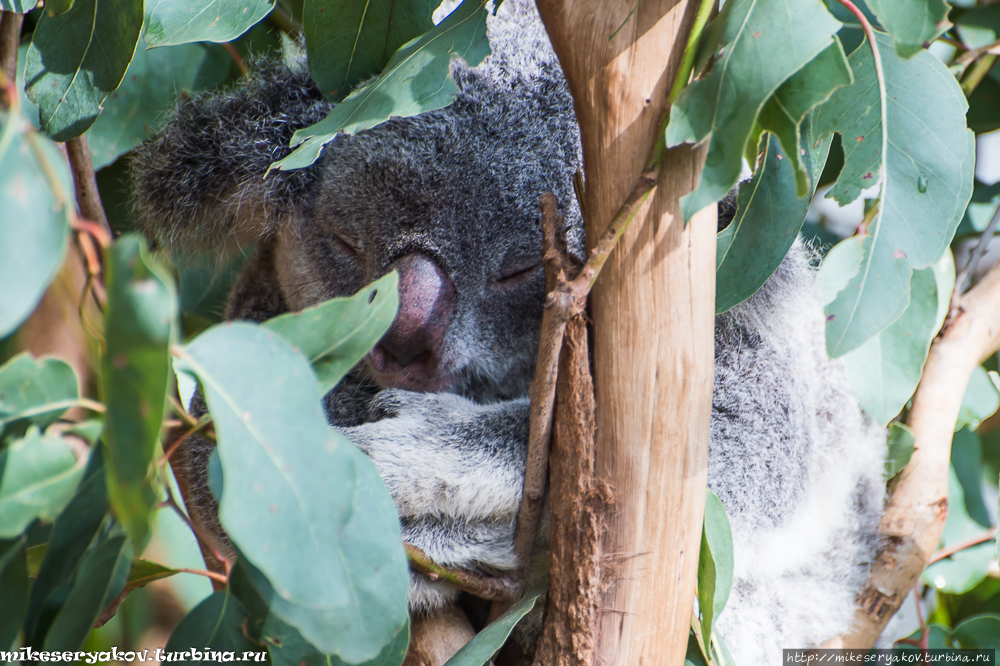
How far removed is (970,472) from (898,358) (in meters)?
1.46

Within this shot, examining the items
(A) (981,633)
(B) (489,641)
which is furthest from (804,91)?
(A) (981,633)

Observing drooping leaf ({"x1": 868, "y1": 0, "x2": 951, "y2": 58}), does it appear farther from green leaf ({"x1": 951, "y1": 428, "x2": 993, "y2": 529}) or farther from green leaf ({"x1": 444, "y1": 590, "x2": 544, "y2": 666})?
green leaf ({"x1": 951, "y1": 428, "x2": 993, "y2": 529})

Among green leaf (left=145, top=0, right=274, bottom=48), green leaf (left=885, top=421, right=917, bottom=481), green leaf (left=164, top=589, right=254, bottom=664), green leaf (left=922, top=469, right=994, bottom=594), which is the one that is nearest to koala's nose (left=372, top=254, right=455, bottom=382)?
green leaf (left=145, top=0, right=274, bottom=48)

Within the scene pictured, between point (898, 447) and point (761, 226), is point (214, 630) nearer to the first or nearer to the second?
point (761, 226)

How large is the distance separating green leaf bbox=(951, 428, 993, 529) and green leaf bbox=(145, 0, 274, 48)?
82.1 inches

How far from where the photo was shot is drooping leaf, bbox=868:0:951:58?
839 mm

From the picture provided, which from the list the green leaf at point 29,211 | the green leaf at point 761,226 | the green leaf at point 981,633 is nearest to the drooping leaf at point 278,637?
the green leaf at point 29,211

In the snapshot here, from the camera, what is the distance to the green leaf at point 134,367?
491 mm

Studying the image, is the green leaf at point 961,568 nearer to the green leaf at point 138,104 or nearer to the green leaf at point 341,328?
the green leaf at point 341,328

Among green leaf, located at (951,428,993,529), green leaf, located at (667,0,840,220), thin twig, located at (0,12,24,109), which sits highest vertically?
thin twig, located at (0,12,24,109)

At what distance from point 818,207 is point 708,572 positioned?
84.8 inches

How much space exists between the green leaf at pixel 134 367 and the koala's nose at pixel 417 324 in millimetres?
794

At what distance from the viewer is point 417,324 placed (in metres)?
1.32

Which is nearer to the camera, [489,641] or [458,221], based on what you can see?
[489,641]
